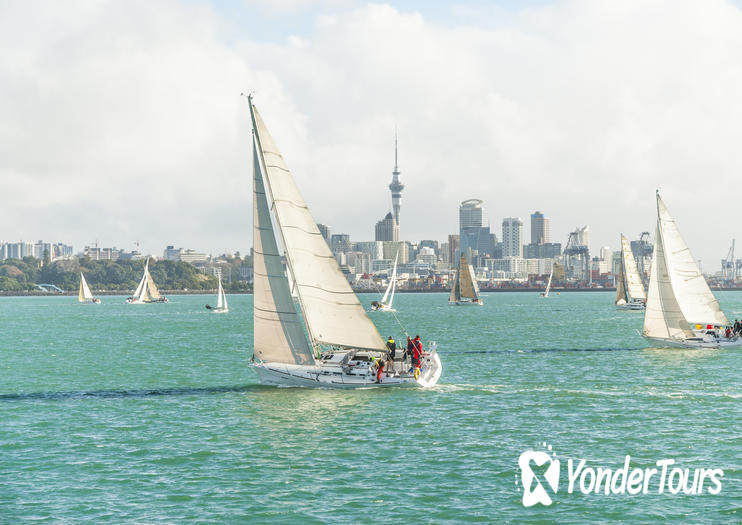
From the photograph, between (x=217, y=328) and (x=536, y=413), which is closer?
(x=536, y=413)

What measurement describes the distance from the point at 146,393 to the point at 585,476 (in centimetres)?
2629

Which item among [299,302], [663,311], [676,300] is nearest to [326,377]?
[299,302]

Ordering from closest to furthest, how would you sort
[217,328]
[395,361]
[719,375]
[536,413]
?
[536,413] → [395,361] → [719,375] → [217,328]

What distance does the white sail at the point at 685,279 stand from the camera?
65500 mm

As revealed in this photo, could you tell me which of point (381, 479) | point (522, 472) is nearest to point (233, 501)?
point (381, 479)

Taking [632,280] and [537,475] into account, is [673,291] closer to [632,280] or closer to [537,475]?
[537,475]

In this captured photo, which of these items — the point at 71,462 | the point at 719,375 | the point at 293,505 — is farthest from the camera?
the point at 719,375

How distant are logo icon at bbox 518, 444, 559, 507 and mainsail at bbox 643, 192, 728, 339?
3866cm

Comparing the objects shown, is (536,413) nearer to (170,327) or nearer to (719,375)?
(719,375)

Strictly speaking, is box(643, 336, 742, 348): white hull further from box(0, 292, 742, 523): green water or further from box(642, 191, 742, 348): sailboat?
box(0, 292, 742, 523): green water

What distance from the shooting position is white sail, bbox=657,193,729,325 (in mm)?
65500

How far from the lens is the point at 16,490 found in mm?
24906

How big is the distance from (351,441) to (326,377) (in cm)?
972

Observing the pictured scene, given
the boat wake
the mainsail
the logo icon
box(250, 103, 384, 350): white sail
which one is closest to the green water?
the boat wake
